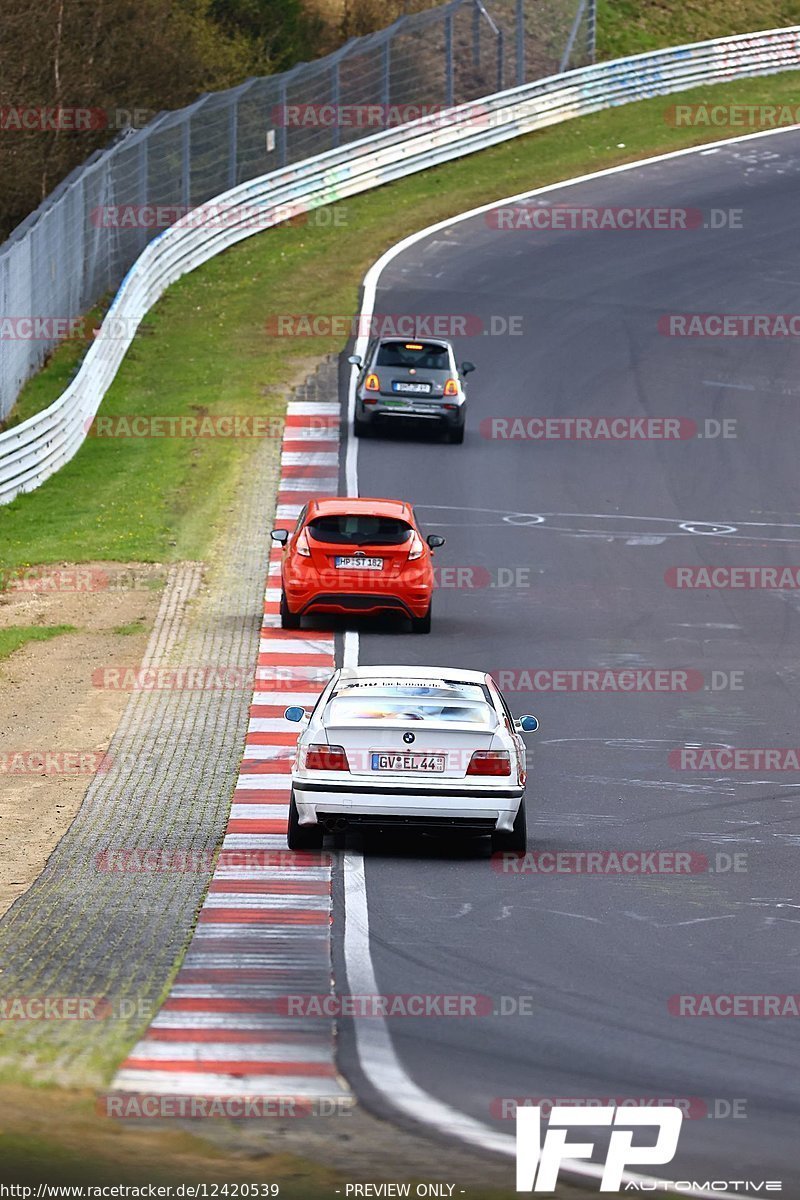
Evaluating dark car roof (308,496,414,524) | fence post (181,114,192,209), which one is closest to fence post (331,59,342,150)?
fence post (181,114,192,209)

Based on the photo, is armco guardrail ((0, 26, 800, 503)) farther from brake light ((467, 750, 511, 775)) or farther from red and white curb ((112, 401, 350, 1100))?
brake light ((467, 750, 511, 775))

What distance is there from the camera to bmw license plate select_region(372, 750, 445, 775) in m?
13.5

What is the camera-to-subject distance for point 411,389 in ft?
109

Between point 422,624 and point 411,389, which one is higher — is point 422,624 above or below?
below

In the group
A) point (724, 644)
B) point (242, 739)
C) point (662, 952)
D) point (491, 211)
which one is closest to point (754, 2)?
point (491, 211)

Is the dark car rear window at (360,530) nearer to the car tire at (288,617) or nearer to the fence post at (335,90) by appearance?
the car tire at (288,617)

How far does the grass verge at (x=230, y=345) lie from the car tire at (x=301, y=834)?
45.4ft

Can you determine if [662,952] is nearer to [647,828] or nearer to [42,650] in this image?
[647,828]

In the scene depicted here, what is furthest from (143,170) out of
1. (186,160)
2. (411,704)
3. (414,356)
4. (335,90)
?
(411,704)

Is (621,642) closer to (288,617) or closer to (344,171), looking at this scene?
(288,617)

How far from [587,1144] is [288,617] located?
48.0 feet

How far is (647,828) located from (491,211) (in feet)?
113

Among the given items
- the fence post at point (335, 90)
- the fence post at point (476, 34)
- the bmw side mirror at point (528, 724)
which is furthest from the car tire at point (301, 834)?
the fence post at point (476, 34)

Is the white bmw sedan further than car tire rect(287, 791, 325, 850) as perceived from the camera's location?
No
